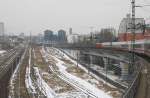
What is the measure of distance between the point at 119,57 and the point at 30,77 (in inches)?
688

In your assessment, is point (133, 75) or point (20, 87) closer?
point (133, 75)

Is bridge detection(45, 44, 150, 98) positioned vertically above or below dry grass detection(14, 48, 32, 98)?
above

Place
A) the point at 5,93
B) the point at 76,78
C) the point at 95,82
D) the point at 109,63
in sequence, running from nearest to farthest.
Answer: the point at 5,93 → the point at 95,82 → the point at 76,78 → the point at 109,63

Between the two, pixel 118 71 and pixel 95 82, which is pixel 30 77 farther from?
pixel 118 71

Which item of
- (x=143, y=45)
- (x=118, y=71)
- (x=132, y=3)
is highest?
(x=132, y=3)

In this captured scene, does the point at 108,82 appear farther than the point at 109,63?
No

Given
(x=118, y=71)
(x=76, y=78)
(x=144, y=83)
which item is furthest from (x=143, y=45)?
(x=118, y=71)

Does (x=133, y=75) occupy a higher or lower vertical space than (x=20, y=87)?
higher

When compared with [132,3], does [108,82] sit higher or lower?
lower

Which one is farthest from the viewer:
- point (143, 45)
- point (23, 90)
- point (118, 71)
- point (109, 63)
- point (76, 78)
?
point (109, 63)

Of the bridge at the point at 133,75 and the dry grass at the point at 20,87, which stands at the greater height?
the bridge at the point at 133,75

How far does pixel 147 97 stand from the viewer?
22516 millimetres

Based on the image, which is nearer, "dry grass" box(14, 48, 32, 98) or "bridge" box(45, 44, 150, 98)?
"bridge" box(45, 44, 150, 98)

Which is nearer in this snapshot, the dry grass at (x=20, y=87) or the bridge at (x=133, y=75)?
the bridge at (x=133, y=75)
